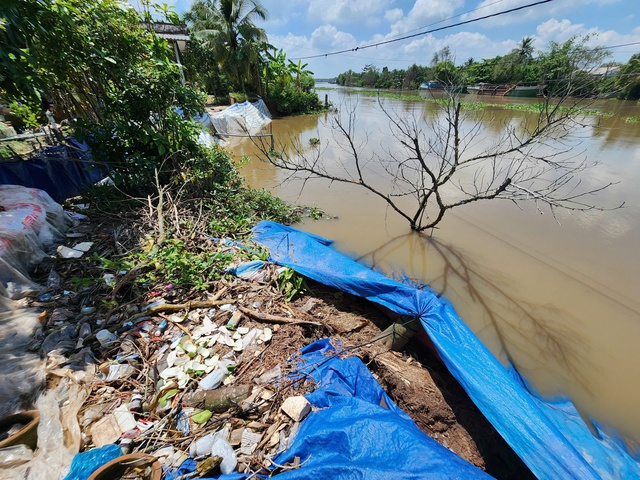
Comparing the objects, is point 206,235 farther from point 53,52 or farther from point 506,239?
point 506,239

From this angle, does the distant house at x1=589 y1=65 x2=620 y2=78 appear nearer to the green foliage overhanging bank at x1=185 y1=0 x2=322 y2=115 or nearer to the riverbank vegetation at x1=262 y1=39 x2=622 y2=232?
the riverbank vegetation at x1=262 y1=39 x2=622 y2=232

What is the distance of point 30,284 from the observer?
264cm

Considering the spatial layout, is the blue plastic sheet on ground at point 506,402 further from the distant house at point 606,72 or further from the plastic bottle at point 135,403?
the distant house at point 606,72

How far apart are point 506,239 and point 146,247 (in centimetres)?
551

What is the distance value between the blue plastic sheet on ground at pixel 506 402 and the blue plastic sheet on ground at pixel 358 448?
7 cm

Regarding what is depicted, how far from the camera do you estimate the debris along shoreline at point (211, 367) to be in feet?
5.42

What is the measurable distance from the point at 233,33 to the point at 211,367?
1795cm

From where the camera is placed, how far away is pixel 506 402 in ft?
5.90

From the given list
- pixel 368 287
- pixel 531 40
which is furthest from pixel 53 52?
pixel 531 40

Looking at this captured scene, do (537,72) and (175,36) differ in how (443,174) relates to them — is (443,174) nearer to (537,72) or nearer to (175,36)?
(175,36)

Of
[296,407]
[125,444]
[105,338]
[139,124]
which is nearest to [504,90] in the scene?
[139,124]

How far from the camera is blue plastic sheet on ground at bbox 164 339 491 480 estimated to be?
1.33 meters

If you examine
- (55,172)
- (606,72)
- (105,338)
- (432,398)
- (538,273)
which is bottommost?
(538,273)

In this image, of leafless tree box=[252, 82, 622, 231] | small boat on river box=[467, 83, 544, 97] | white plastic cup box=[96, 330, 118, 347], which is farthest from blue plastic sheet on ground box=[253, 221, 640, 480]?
small boat on river box=[467, 83, 544, 97]
